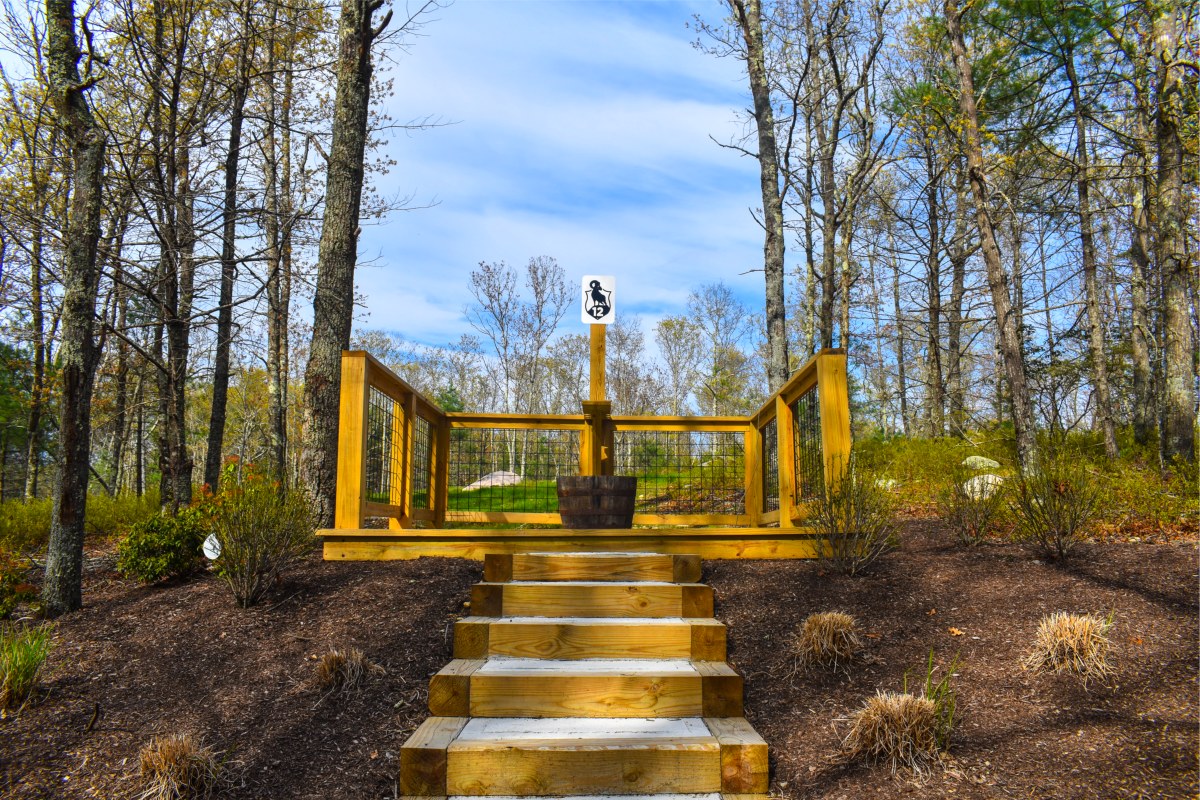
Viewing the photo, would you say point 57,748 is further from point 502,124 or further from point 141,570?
point 502,124

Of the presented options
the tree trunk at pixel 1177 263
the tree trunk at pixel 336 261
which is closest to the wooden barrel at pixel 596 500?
the tree trunk at pixel 336 261

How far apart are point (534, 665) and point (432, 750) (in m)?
0.71

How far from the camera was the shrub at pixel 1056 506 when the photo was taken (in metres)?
3.59

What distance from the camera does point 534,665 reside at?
3.02 metres

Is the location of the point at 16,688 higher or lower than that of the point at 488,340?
lower

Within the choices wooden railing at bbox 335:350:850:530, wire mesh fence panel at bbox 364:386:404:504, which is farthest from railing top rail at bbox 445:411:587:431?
wire mesh fence panel at bbox 364:386:404:504

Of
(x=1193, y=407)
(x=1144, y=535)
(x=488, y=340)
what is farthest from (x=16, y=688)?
(x=488, y=340)

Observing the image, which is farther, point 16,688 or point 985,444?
point 985,444

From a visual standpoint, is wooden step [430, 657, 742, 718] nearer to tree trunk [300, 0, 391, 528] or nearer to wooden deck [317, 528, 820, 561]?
wooden deck [317, 528, 820, 561]

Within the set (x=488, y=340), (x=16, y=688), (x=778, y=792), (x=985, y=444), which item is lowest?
(x=778, y=792)

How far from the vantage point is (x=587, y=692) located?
281cm

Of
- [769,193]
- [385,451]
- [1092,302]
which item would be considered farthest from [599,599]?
[1092,302]

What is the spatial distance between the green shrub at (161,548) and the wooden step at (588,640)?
2.02 metres

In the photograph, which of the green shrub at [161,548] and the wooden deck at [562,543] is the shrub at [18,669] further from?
the wooden deck at [562,543]
